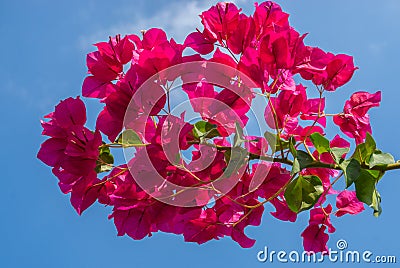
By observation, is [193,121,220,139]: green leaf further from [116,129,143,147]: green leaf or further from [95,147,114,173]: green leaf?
[95,147,114,173]: green leaf

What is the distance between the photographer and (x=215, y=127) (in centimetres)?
94

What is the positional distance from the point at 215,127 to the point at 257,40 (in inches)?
9.9

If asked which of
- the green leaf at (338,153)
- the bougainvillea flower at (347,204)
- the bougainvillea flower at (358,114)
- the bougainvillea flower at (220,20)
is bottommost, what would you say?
the green leaf at (338,153)

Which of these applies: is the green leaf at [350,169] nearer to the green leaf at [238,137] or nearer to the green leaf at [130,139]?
the green leaf at [238,137]

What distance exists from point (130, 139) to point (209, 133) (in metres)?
0.15

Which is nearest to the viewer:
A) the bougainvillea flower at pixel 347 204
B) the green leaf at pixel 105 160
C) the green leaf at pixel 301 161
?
the green leaf at pixel 301 161

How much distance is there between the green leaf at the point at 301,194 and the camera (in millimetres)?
948

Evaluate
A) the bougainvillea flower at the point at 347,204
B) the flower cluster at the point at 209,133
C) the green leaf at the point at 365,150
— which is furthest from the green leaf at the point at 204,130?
the bougainvillea flower at the point at 347,204

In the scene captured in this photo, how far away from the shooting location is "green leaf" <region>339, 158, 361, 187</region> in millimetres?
901

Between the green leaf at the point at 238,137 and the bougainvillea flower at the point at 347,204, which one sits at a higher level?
the bougainvillea flower at the point at 347,204

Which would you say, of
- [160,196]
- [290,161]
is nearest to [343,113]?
[290,161]

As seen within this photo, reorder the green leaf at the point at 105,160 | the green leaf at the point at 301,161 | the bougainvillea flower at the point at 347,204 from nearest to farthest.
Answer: the green leaf at the point at 301,161
the green leaf at the point at 105,160
the bougainvillea flower at the point at 347,204

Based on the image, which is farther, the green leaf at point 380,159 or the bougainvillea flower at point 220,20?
the bougainvillea flower at point 220,20

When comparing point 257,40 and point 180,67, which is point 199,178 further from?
point 257,40
